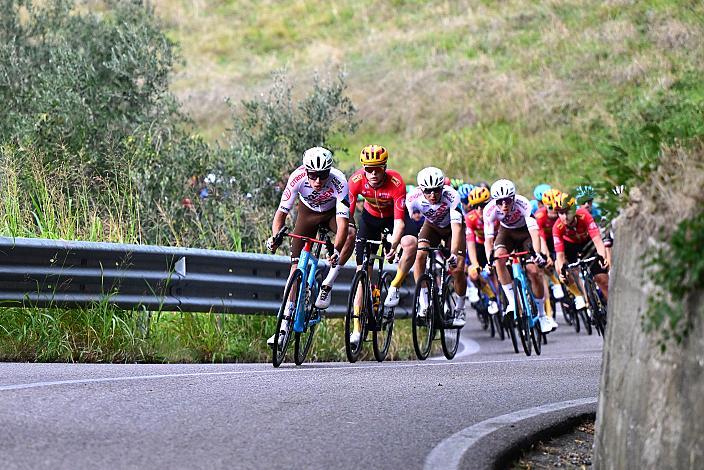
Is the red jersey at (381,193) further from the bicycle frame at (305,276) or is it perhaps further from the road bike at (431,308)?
the bicycle frame at (305,276)

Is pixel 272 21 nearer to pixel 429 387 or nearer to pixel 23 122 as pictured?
pixel 23 122

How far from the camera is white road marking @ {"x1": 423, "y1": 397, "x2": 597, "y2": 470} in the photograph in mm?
6188

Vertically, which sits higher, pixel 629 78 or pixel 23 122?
pixel 629 78

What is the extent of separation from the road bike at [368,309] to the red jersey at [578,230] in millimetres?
4443

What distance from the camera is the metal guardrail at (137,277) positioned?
34.9 ft

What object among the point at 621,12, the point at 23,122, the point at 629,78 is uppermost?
the point at 621,12

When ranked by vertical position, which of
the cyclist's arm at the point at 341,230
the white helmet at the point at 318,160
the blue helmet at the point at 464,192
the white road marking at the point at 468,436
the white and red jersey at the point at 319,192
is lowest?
the white road marking at the point at 468,436

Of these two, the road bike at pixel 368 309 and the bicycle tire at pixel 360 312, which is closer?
the bicycle tire at pixel 360 312

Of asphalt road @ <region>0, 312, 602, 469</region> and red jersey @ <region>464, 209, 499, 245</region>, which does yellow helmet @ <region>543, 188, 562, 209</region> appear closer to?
red jersey @ <region>464, 209, 499, 245</region>

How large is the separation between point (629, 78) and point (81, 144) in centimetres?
2891

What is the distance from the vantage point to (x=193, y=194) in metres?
17.2

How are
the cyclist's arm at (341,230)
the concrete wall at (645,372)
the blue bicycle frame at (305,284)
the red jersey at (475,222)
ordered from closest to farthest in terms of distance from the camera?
1. the concrete wall at (645,372)
2. the blue bicycle frame at (305,284)
3. the cyclist's arm at (341,230)
4. the red jersey at (475,222)

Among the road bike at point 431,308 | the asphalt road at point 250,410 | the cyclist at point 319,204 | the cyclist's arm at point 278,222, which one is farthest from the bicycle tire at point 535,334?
the cyclist's arm at point 278,222

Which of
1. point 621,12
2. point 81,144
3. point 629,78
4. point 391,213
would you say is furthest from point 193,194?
point 621,12
